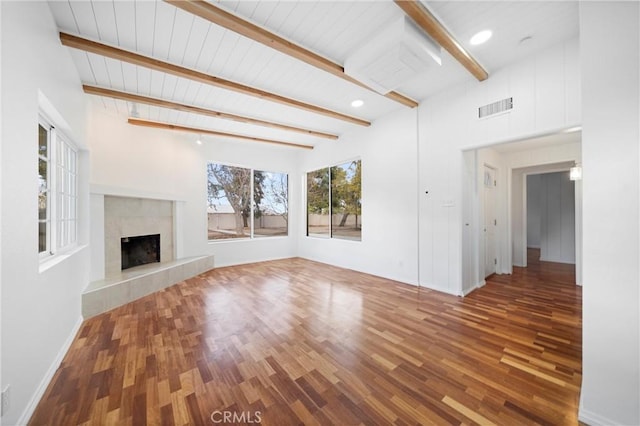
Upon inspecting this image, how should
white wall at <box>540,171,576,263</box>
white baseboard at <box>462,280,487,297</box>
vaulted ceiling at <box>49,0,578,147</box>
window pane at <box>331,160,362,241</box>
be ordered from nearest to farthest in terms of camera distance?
1. vaulted ceiling at <box>49,0,578,147</box>
2. white baseboard at <box>462,280,487,297</box>
3. window pane at <box>331,160,362,241</box>
4. white wall at <box>540,171,576,263</box>

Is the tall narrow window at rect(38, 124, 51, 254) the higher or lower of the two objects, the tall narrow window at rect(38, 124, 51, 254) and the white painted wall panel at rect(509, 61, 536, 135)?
the lower

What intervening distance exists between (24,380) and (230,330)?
4.74ft

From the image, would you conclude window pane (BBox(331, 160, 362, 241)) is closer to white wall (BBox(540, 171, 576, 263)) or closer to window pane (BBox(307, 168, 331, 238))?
window pane (BBox(307, 168, 331, 238))

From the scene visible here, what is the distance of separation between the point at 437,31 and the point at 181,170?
5.03 metres

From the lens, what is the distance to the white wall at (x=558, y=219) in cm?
605

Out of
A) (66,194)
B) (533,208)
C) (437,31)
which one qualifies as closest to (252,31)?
(437,31)

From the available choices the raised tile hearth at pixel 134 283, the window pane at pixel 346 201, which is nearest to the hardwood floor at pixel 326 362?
the raised tile hearth at pixel 134 283

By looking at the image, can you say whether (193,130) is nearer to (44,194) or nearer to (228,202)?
(228,202)

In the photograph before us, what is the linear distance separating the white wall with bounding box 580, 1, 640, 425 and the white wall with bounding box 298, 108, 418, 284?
2654 millimetres

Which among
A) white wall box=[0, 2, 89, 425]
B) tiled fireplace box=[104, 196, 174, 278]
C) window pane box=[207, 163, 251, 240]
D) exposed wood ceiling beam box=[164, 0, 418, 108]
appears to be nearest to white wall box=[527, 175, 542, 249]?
exposed wood ceiling beam box=[164, 0, 418, 108]

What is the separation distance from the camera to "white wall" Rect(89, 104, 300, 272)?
12.3 ft

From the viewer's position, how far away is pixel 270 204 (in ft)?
22.0

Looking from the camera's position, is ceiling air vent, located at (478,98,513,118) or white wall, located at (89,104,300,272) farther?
white wall, located at (89,104,300,272)

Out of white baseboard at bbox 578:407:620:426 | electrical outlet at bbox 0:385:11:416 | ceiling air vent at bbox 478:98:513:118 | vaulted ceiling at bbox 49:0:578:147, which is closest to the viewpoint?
electrical outlet at bbox 0:385:11:416
